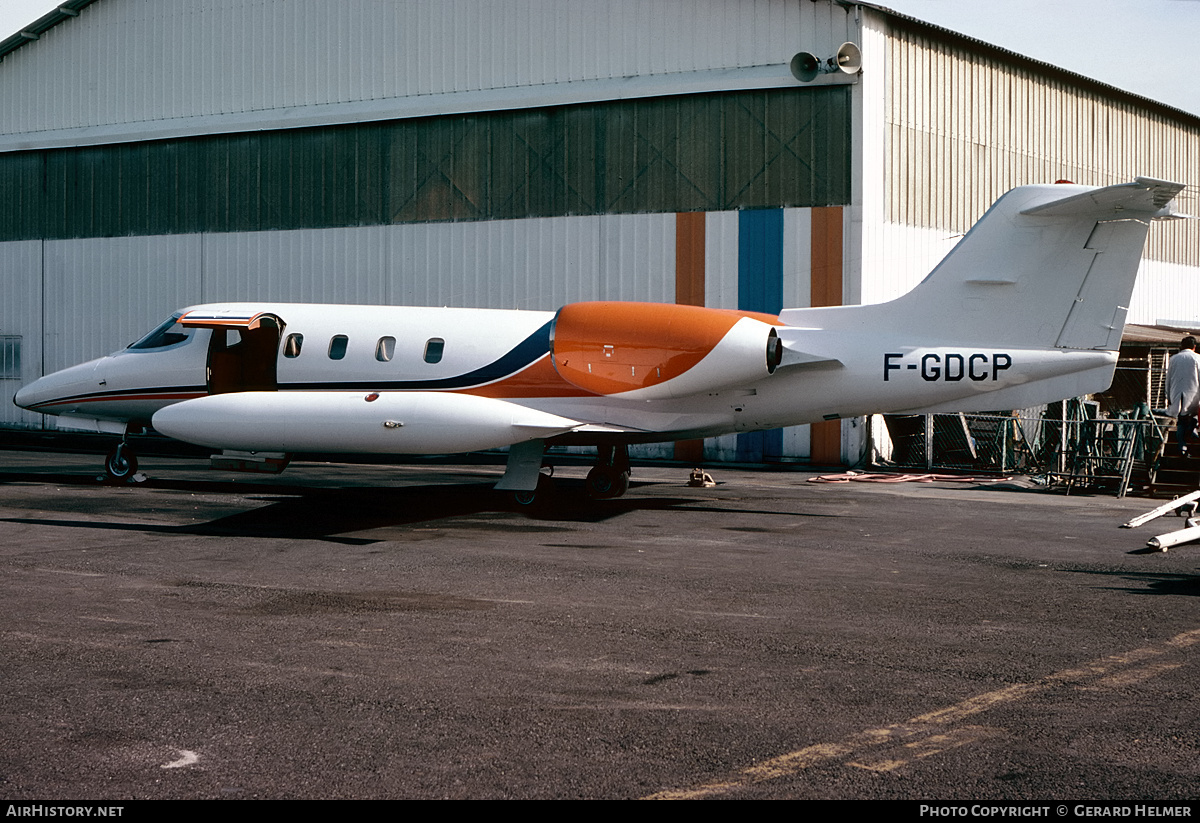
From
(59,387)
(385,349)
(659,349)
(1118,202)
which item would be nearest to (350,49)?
(59,387)

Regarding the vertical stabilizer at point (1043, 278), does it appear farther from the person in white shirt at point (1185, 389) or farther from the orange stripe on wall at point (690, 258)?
the orange stripe on wall at point (690, 258)

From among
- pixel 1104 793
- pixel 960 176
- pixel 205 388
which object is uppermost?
pixel 960 176

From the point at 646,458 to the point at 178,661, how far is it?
19.6m

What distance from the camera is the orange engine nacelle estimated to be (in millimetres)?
16141

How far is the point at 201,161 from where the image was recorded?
1273 inches

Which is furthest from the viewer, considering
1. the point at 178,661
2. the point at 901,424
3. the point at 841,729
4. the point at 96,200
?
the point at 96,200

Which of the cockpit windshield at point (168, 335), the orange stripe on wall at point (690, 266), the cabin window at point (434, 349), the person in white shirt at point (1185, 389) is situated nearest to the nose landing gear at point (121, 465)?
the cockpit windshield at point (168, 335)

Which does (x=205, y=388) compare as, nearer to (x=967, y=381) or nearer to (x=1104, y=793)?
(x=967, y=381)

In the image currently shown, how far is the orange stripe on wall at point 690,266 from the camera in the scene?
2669cm

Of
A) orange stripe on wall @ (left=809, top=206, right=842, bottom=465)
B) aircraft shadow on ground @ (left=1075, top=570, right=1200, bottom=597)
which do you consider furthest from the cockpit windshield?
aircraft shadow on ground @ (left=1075, top=570, right=1200, bottom=597)

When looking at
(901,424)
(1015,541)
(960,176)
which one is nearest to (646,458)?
(901,424)

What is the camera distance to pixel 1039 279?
16438mm

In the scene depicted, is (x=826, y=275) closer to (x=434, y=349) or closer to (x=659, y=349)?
(x=659, y=349)

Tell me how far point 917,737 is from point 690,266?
68.6 ft
